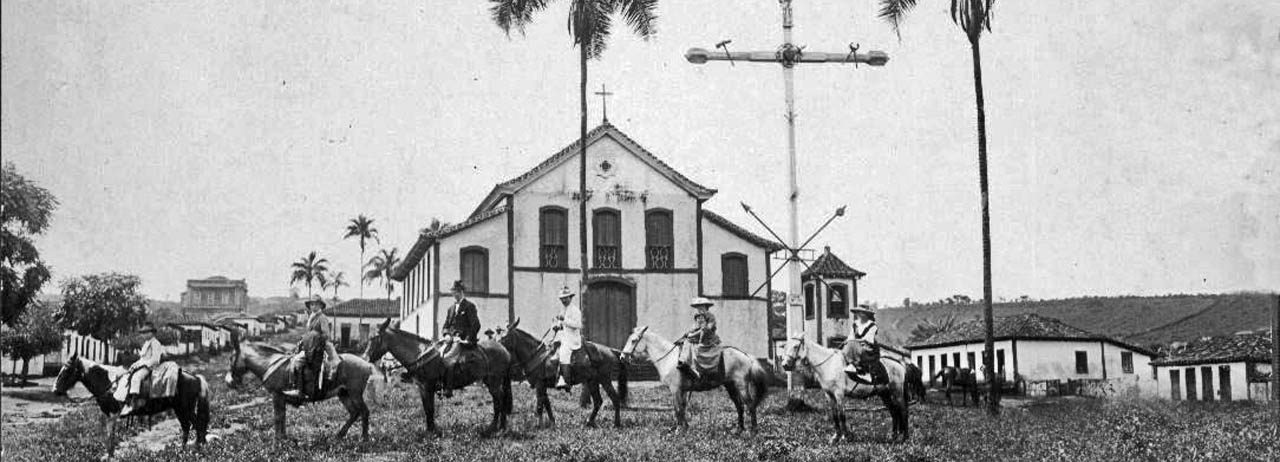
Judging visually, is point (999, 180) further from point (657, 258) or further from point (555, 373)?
point (657, 258)

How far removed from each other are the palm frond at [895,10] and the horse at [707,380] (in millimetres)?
5961

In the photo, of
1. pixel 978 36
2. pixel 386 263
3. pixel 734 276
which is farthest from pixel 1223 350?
pixel 386 263

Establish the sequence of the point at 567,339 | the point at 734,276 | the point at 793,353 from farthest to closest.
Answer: the point at 734,276 < the point at 567,339 < the point at 793,353

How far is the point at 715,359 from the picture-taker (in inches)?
566

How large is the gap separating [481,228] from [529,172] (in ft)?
6.58

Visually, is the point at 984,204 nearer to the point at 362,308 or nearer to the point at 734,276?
the point at 734,276

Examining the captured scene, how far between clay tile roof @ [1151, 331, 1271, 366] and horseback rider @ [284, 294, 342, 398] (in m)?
24.0

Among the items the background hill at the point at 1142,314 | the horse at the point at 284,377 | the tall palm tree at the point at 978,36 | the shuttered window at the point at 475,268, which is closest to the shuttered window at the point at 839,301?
the background hill at the point at 1142,314

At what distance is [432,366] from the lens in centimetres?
1398

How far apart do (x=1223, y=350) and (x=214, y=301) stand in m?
30.7

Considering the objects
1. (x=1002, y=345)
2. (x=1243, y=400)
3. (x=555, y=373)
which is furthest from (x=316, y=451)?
(x=1243, y=400)

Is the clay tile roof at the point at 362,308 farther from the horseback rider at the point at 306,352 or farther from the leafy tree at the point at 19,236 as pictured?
the horseback rider at the point at 306,352

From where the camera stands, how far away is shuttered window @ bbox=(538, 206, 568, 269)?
2789 cm

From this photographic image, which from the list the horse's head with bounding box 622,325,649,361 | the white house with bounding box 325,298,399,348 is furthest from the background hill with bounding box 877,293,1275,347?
the white house with bounding box 325,298,399,348
